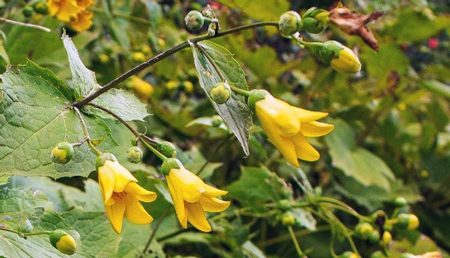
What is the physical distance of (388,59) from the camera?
2408mm

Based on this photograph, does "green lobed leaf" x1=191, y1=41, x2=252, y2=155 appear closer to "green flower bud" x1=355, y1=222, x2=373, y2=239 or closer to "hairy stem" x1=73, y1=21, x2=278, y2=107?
"hairy stem" x1=73, y1=21, x2=278, y2=107

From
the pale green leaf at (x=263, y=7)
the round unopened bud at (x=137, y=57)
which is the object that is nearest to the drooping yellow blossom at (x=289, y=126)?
the pale green leaf at (x=263, y=7)

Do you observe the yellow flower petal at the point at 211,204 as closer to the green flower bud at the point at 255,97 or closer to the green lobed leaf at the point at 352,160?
the green flower bud at the point at 255,97

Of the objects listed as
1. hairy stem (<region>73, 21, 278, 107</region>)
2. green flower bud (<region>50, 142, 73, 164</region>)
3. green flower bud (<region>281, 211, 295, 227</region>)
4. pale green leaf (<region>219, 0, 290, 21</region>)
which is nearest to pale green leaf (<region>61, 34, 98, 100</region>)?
hairy stem (<region>73, 21, 278, 107</region>)

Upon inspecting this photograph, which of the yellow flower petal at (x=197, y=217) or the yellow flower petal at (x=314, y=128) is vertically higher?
the yellow flower petal at (x=314, y=128)

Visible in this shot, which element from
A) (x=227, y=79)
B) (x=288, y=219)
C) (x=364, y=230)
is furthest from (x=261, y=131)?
(x=227, y=79)

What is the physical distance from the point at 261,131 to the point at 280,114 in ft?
1.79

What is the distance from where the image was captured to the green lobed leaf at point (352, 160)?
6.61ft

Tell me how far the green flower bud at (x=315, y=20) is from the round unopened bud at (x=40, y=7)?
757 millimetres

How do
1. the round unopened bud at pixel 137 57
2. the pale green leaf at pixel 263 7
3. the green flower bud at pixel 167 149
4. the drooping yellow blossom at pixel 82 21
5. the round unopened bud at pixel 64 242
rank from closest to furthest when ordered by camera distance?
Answer: 1. the round unopened bud at pixel 64 242
2. the green flower bud at pixel 167 149
3. the drooping yellow blossom at pixel 82 21
4. the pale green leaf at pixel 263 7
5. the round unopened bud at pixel 137 57

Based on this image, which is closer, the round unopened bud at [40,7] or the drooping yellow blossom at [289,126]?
the drooping yellow blossom at [289,126]

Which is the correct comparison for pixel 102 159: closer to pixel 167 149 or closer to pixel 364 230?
pixel 167 149

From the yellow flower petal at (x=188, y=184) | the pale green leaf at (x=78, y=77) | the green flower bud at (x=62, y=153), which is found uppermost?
the pale green leaf at (x=78, y=77)

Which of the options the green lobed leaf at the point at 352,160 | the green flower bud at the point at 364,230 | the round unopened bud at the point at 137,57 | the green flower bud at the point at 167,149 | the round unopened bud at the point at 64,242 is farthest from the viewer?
the green lobed leaf at the point at 352,160
